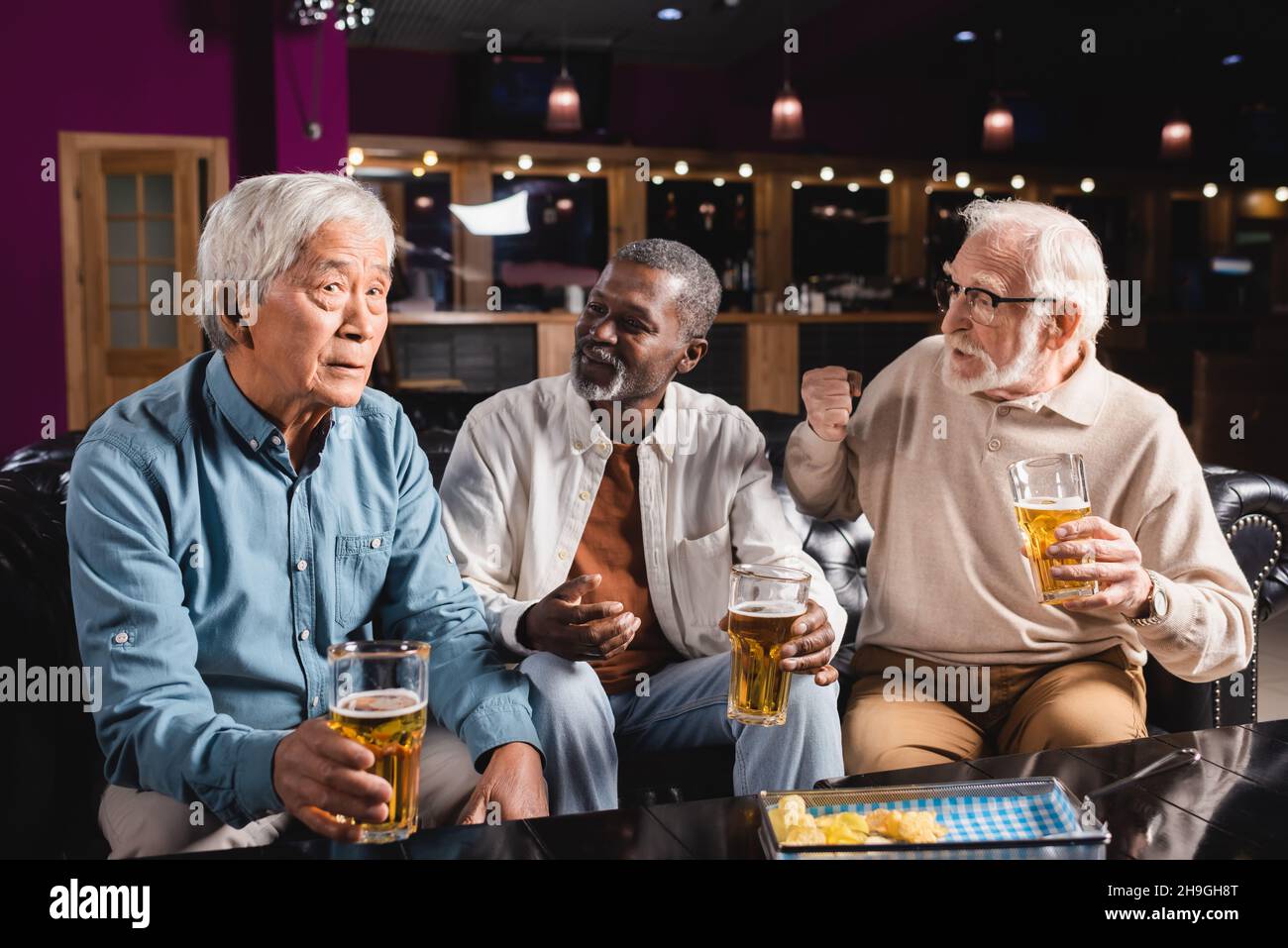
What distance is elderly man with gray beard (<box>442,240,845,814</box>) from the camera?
84.0 inches

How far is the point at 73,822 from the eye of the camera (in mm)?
1859

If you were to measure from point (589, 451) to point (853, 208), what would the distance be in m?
8.26

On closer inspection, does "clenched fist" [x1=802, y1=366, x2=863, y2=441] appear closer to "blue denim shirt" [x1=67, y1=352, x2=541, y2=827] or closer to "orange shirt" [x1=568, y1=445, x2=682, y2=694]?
"orange shirt" [x1=568, y1=445, x2=682, y2=694]

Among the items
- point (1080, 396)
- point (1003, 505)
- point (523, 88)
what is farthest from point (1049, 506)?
point (523, 88)

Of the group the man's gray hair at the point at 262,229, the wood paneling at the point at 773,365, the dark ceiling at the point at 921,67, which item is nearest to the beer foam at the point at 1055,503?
the man's gray hair at the point at 262,229

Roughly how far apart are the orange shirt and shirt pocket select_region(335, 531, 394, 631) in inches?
18.2

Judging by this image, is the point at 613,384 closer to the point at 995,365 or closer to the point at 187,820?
the point at 995,365

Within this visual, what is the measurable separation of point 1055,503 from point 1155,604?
0.29m

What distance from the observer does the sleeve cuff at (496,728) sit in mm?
1679

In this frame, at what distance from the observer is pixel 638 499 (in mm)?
2236

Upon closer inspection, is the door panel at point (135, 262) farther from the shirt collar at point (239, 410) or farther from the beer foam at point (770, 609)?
the beer foam at point (770, 609)

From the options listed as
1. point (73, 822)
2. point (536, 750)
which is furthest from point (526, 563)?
point (73, 822)

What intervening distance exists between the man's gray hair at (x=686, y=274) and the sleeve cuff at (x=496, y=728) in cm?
91

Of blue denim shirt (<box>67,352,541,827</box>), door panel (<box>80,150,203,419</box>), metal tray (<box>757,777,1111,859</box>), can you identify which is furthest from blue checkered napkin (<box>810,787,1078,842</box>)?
door panel (<box>80,150,203,419</box>)
